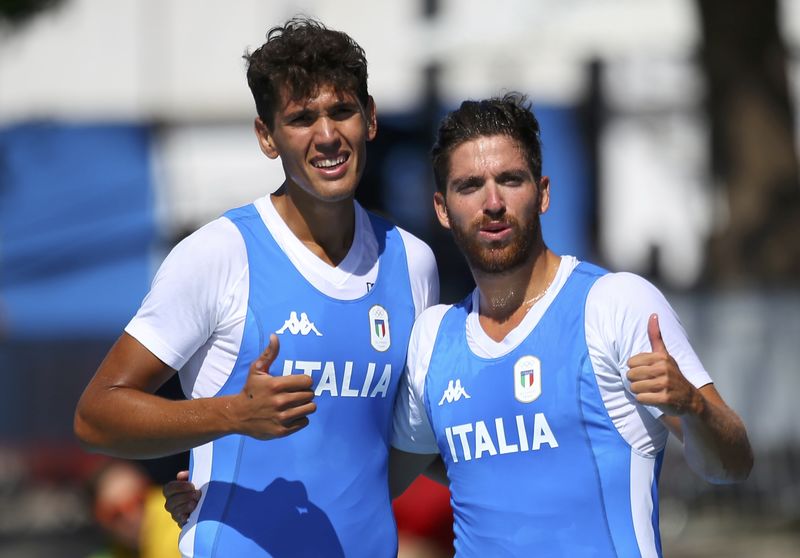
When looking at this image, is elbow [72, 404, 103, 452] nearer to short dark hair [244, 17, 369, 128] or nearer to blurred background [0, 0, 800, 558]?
short dark hair [244, 17, 369, 128]

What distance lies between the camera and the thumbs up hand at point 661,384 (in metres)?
3.30

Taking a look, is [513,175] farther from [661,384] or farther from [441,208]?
[661,384]

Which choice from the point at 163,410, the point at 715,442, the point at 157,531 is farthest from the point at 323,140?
the point at 157,531

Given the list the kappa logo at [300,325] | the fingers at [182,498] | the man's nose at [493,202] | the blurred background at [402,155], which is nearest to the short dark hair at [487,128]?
the man's nose at [493,202]

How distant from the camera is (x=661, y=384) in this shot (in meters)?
Answer: 3.30

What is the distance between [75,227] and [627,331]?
1658cm

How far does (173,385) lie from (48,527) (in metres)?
6.67

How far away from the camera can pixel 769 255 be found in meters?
11.9

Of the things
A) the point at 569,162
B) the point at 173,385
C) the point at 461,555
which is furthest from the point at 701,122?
the point at 461,555

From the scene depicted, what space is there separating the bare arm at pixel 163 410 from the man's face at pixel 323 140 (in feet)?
2.04

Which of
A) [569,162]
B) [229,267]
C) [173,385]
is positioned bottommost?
[173,385]

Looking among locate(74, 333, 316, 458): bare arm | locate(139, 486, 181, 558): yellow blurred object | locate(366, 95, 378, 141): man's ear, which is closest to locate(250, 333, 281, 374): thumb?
locate(74, 333, 316, 458): bare arm

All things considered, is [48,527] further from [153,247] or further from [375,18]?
[375,18]

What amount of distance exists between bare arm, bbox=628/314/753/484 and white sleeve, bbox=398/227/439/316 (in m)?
0.94
